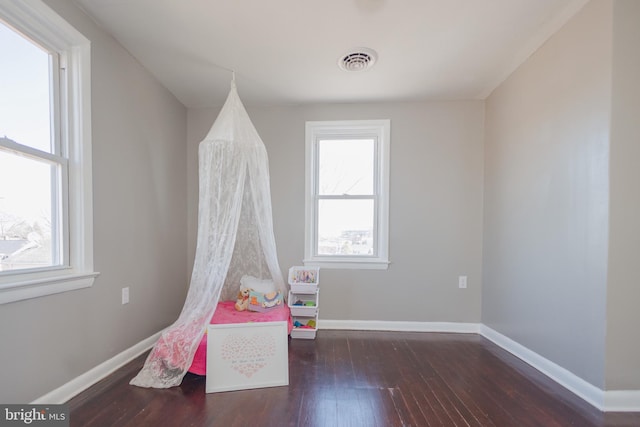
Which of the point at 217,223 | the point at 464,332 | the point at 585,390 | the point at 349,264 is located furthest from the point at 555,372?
the point at 217,223

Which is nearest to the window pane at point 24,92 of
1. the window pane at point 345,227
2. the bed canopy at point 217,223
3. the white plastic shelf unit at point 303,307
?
the bed canopy at point 217,223

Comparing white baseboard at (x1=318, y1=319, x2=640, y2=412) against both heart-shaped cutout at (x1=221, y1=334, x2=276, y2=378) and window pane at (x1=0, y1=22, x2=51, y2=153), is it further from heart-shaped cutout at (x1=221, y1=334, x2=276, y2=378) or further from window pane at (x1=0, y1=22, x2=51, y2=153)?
window pane at (x1=0, y1=22, x2=51, y2=153)

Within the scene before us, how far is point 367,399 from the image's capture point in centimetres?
156

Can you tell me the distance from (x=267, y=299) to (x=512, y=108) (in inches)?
103

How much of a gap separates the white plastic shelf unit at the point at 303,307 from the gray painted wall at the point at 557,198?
1630 millimetres

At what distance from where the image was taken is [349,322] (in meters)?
2.65

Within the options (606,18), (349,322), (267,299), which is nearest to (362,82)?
(606,18)

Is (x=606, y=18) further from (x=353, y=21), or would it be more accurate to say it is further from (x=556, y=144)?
(x=353, y=21)

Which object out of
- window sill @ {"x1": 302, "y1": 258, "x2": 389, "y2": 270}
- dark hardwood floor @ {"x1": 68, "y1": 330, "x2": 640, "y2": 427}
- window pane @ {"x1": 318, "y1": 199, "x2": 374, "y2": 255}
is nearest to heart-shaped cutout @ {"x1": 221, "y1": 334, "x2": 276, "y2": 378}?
dark hardwood floor @ {"x1": 68, "y1": 330, "x2": 640, "y2": 427}

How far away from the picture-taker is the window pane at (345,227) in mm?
2756

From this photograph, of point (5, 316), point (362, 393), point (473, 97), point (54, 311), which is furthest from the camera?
point (473, 97)

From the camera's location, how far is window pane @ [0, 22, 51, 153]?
1284 millimetres

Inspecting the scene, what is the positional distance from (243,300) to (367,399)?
49.9 inches

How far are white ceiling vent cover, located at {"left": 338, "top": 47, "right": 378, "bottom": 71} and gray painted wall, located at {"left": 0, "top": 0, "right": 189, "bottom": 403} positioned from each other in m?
1.60
